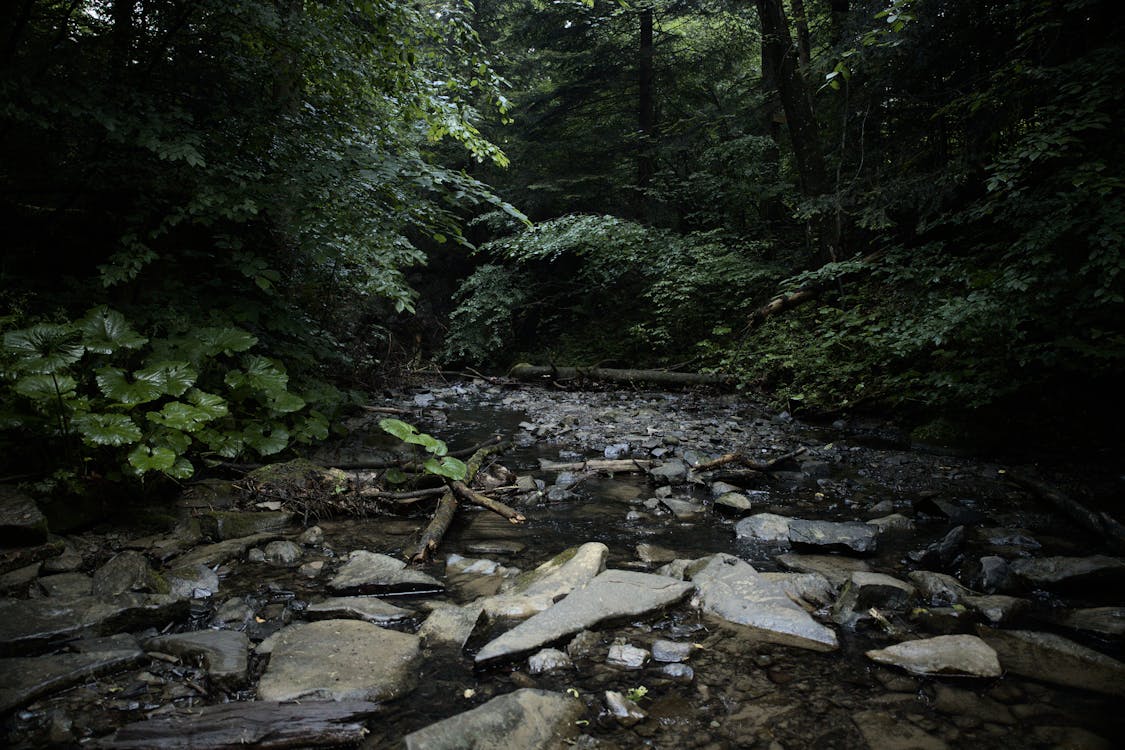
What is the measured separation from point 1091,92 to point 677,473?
4.47m

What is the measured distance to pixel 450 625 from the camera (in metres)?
2.49

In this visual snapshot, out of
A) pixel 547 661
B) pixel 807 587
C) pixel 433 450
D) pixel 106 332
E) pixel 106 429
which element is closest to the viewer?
pixel 547 661

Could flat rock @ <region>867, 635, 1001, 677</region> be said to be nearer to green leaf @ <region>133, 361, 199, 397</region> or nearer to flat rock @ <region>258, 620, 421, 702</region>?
flat rock @ <region>258, 620, 421, 702</region>

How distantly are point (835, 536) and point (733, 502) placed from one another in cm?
91

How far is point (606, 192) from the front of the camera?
1496 cm

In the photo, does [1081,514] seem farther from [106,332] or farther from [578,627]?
[106,332]

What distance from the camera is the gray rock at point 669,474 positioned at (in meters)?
4.99

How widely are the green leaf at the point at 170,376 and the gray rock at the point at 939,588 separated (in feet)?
15.7

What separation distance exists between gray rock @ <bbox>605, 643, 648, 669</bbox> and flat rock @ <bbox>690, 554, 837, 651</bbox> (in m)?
0.53

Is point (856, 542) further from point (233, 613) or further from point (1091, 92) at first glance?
point (1091, 92)

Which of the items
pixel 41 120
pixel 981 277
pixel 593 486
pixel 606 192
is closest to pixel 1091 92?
pixel 981 277

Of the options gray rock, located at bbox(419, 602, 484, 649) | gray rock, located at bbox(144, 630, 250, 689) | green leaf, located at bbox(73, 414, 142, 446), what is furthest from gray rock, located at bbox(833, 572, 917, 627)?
green leaf, located at bbox(73, 414, 142, 446)

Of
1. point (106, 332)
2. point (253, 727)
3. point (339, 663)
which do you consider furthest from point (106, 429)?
point (253, 727)

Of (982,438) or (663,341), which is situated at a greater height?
(663,341)
